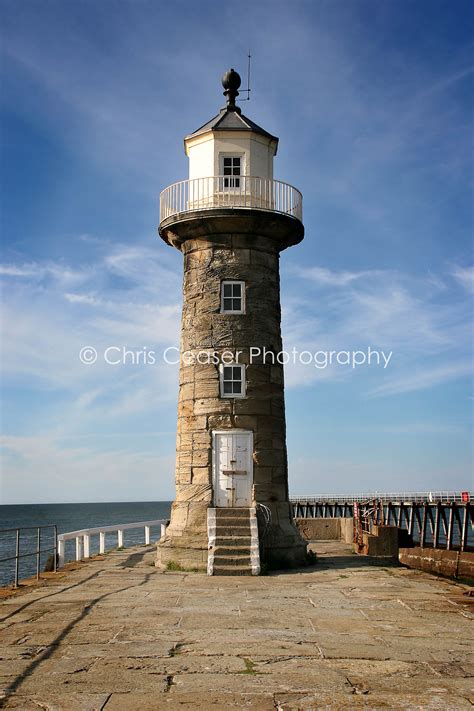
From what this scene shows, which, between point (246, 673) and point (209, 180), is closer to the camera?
point (246, 673)

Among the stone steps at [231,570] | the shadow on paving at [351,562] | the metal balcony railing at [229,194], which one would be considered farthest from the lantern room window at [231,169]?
the shadow on paving at [351,562]

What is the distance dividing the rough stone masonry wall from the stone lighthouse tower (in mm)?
22

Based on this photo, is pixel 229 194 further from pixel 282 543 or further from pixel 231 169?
pixel 282 543

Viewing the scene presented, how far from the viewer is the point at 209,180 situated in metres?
16.2

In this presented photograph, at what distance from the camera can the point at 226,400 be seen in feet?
50.7

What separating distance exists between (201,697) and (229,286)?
431 inches

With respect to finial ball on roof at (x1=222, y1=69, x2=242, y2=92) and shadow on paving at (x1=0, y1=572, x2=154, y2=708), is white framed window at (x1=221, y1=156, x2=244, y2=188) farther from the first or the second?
shadow on paving at (x1=0, y1=572, x2=154, y2=708)

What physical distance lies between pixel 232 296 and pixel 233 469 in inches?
148

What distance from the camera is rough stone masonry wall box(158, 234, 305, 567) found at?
49.3 ft

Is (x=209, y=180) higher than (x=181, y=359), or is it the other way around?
(x=209, y=180)

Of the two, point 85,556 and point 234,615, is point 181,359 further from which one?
point 234,615

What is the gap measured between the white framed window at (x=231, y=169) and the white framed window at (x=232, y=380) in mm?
4054

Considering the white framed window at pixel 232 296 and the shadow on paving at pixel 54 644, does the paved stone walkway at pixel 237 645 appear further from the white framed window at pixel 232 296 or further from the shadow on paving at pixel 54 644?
the white framed window at pixel 232 296

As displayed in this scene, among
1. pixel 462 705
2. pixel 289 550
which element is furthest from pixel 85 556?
pixel 462 705
